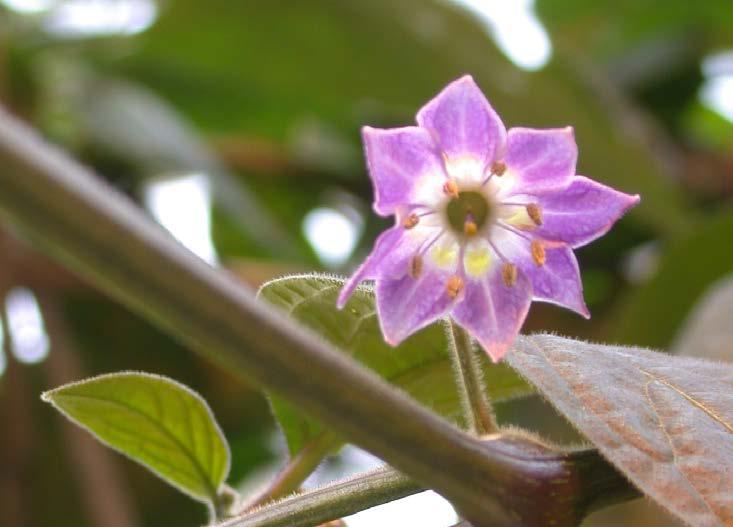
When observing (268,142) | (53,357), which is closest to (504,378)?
(53,357)

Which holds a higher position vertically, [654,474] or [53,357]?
[53,357]

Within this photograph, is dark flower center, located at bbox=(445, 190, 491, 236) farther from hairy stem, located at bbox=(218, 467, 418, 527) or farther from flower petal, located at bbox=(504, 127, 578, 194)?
hairy stem, located at bbox=(218, 467, 418, 527)

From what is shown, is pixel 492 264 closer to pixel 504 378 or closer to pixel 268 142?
pixel 504 378

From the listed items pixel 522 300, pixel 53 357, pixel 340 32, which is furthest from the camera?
pixel 340 32

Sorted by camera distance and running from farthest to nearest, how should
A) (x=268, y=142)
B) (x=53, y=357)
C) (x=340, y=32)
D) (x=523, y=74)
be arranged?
(x=268, y=142) < (x=340, y=32) < (x=523, y=74) < (x=53, y=357)

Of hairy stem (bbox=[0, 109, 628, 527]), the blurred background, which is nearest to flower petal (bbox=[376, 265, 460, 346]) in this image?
hairy stem (bbox=[0, 109, 628, 527])

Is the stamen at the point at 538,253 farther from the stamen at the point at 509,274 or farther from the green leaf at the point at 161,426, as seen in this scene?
the green leaf at the point at 161,426

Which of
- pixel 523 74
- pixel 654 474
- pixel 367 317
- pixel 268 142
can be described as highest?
pixel 268 142
